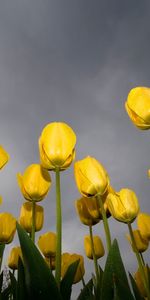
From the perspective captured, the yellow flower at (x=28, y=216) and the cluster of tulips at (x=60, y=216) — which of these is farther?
the yellow flower at (x=28, y=216)

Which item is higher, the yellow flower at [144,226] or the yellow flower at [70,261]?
the yellow flower at [144,226]

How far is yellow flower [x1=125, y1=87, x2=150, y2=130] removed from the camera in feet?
8.31

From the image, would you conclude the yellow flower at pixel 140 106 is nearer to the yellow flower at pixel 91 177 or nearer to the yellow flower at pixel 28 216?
the yellow flower at pixel 91 177

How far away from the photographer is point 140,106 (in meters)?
2.58

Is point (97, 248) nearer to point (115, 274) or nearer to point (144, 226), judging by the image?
point (144, 226)

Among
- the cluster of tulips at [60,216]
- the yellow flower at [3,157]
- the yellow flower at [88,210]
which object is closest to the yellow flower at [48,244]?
the cluster of tulips at [60,216]

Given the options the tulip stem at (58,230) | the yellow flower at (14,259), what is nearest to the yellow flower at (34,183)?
the tulip stem at (58,230)

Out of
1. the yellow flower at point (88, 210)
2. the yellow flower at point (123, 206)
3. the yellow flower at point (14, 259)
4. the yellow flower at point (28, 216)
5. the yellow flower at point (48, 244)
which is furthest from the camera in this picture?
the yellow flower at point (48, 244)

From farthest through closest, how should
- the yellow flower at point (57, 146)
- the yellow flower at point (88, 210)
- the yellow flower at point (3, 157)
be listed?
the yellow flower at point (88, 210) < the yellow flower at point (3, 157) < the yellow flower at point (57, 146)

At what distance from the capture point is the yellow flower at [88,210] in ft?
9.08

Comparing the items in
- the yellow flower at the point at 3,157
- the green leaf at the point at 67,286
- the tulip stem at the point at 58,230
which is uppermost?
the yellow flower at the point at 3,157

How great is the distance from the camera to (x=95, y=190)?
233cm

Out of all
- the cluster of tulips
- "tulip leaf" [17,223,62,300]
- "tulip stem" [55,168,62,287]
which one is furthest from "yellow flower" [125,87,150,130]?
"tulip leaf" [17,223,62,300]

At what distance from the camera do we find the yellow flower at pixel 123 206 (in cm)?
244
